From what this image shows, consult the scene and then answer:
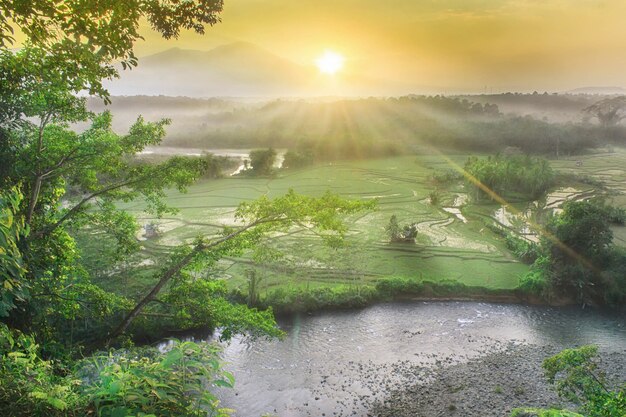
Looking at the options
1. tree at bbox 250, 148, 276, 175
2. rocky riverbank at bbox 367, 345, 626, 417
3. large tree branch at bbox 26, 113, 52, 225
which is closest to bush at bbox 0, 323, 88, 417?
large tree branch at bbox 26, 113, 52, 225

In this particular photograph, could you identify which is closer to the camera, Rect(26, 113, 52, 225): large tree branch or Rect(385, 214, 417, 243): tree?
Rect(26, 113, 52, 225): large tree branch

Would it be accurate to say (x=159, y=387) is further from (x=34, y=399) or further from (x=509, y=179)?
(x=509, y=179)

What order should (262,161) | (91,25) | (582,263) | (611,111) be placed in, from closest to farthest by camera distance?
(91,25) → (582,263) → (262,161) → (611,111)

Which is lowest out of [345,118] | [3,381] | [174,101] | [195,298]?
[195,298]

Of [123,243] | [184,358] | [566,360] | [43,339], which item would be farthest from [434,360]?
[184,358]

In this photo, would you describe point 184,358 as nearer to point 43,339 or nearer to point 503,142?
point 43,339

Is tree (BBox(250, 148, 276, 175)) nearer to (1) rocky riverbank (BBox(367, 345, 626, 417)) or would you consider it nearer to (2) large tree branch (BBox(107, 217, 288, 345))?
(1) rocky riverbank (BBox(367, 345, 626, 417))

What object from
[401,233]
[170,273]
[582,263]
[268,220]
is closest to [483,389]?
[268,220]
